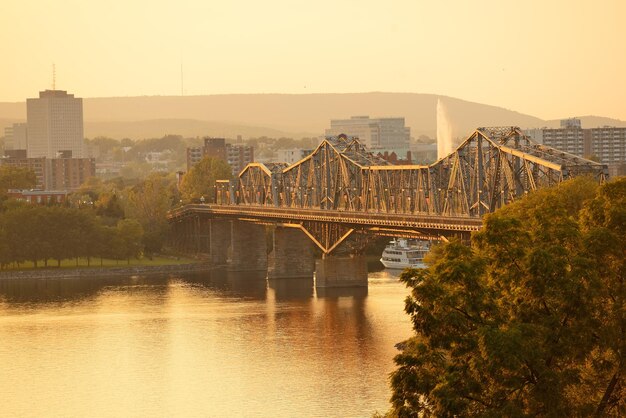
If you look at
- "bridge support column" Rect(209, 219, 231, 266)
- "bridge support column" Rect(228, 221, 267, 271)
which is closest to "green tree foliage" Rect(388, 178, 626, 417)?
"bridge support column" Rect(228, 221, 267, 271)

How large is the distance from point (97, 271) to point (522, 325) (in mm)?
103139

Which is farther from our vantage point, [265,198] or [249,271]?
[265,198]

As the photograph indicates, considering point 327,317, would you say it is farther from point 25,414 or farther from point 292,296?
point 25,414

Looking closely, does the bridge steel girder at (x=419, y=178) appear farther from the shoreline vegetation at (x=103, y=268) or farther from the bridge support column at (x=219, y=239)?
the shoreline vegetation at (x=103, y=268)

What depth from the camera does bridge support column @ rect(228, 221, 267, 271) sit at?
14612cm

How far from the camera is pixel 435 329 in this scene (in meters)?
38.2

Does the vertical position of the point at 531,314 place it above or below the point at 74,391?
above

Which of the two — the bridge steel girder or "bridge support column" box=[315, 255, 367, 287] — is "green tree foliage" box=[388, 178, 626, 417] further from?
"bridge support column" box=[315, 255, 367, 287]

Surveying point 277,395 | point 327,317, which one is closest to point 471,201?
point 327,317

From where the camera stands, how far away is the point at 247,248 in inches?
5827

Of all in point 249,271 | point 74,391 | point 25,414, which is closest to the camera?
point 25,414

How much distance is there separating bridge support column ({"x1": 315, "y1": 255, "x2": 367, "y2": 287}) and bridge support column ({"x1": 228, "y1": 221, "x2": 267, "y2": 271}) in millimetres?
23798

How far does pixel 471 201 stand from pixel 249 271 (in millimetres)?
44291

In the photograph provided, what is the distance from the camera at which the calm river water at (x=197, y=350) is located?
219 ft
